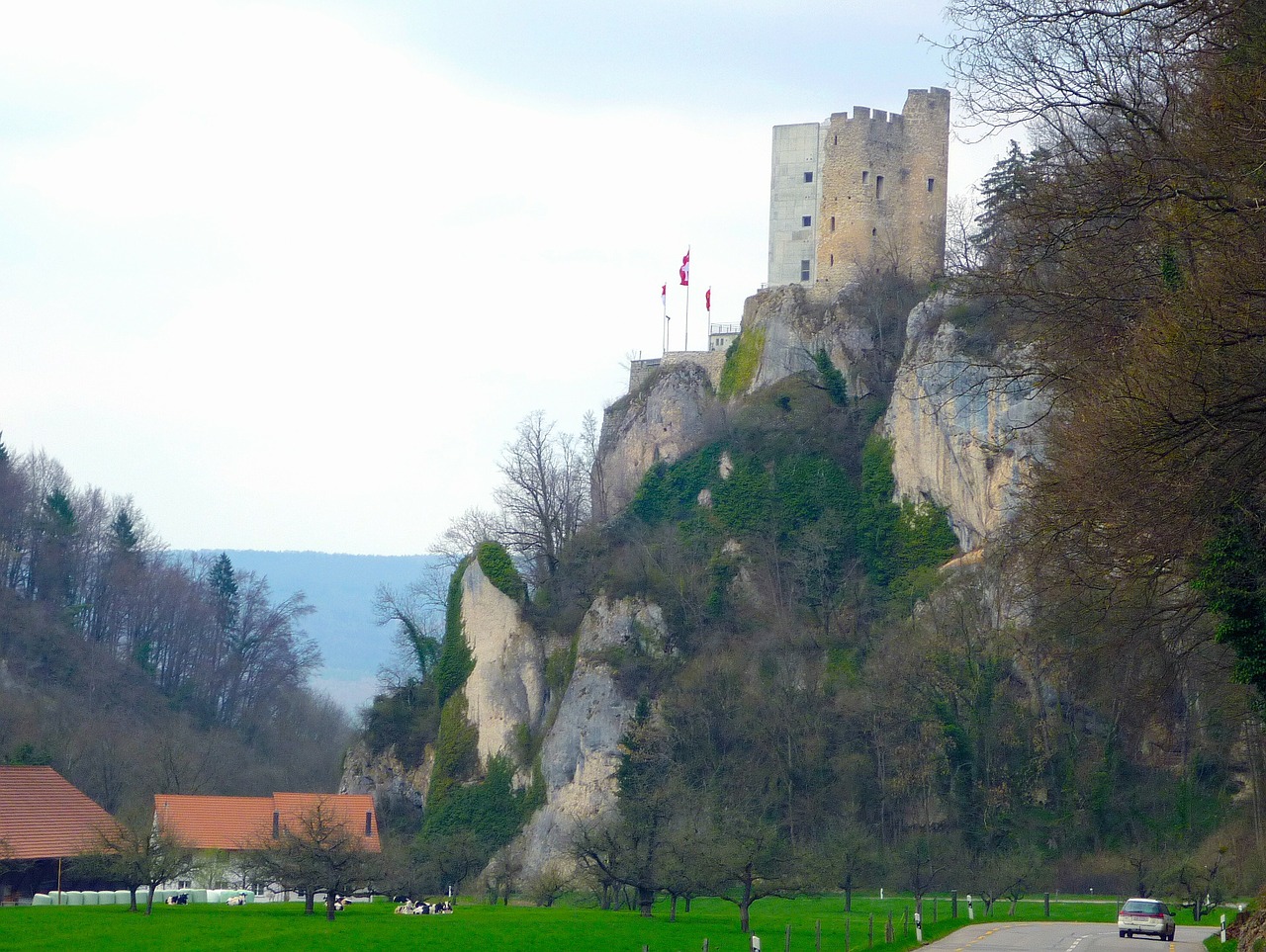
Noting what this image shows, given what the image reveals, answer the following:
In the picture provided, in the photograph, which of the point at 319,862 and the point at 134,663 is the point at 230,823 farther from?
the point at 134,663

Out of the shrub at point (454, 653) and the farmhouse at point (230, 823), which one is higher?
the shrub at point (454, 653)

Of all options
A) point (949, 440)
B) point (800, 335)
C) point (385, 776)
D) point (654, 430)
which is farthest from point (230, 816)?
point (800, 335)

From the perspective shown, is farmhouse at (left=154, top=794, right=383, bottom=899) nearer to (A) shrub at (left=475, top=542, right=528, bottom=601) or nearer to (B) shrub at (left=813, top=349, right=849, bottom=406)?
(A) shrub at (left=475, top=542, right=528, bottom=601)

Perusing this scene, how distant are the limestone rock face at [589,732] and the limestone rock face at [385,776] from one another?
7.10 m

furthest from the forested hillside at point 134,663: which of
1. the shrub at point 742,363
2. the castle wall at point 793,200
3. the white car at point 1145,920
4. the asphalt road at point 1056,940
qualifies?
the white car at point 1145,920

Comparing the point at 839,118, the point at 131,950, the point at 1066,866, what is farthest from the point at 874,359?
the point at 131,950

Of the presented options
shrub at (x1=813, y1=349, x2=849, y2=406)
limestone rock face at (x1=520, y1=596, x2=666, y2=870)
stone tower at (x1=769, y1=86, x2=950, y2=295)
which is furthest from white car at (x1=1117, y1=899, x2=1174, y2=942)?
stone tower at (x1=769, y1=86, x2=950, y2=295)

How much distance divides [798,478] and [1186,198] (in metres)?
48.6

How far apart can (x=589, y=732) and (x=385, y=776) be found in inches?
457

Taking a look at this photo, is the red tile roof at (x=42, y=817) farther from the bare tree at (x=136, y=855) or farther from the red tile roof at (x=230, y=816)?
the bare tree at (x=136, y=855)

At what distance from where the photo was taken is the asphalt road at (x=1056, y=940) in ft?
83.4

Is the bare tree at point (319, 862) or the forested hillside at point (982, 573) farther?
the bare tree at point (319, 862)

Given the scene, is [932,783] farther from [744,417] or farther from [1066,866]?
[744,417]

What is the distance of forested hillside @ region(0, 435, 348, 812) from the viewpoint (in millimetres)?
68938
